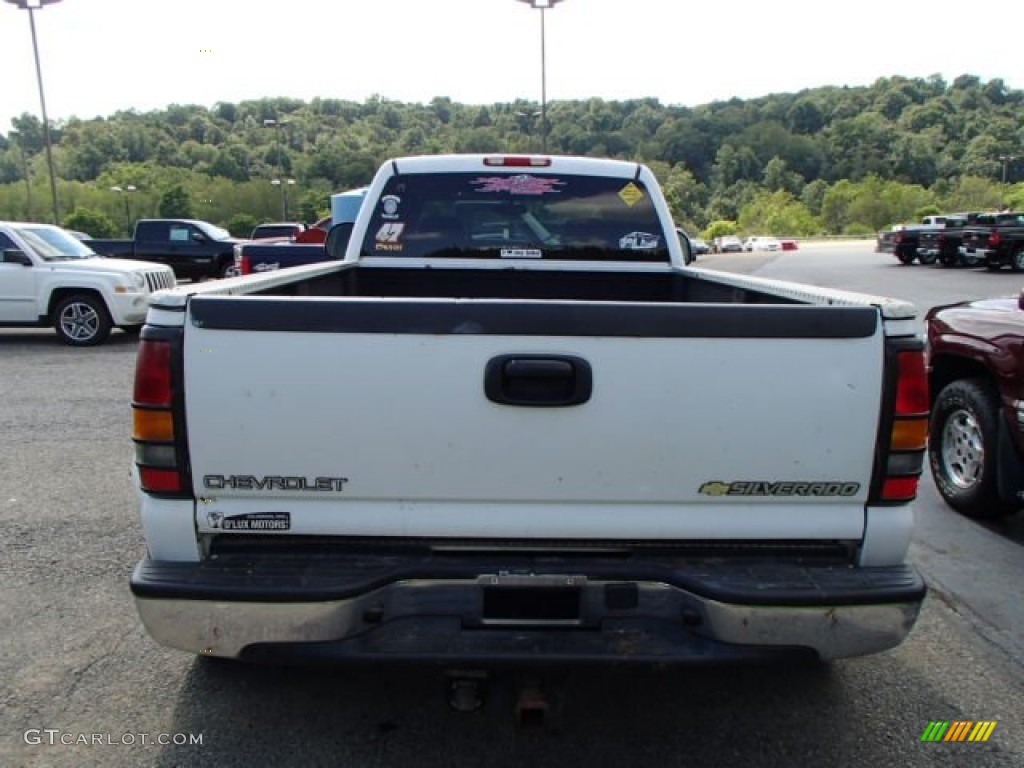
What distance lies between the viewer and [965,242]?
26812 mm

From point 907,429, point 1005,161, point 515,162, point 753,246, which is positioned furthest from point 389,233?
point 1005,161

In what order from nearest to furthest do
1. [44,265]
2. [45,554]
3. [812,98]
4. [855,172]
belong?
[45,554] < [44,265] < [855,172] < [812,98]

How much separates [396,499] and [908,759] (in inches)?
73.9

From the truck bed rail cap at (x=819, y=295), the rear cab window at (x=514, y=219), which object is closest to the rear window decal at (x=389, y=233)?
the rear cab window at (x=514, y=219)

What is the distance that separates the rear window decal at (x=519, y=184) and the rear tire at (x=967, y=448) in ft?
8.81

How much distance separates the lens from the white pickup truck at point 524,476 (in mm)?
2381

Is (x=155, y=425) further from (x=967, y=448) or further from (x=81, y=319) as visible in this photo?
(x=81, y=319)

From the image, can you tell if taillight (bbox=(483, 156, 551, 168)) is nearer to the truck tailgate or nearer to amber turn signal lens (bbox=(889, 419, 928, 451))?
the truck tailgate

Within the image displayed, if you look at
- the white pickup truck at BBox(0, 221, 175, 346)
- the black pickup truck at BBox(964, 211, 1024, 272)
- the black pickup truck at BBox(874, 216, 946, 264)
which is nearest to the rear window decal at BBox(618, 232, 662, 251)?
→ the white pickup truck at BBox(0, 221, 175, 346)

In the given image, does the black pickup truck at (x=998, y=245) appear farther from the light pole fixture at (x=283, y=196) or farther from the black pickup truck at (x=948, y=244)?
the light pole fixture at (x=283, y=196)

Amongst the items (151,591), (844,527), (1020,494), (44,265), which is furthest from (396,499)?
(44,265)

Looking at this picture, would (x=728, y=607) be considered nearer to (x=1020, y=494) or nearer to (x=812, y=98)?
(x=1020, y=494)

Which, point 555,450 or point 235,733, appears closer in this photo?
point 555,450

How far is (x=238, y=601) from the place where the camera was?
2.38 meters
